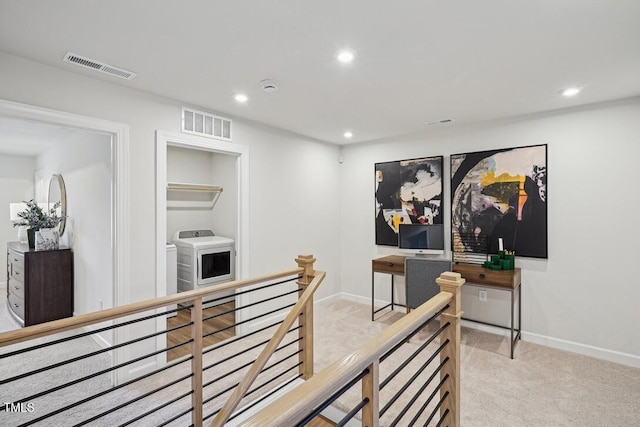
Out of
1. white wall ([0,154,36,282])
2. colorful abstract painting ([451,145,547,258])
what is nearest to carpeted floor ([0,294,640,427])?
colorful abstract painting ([451,145,547,258])

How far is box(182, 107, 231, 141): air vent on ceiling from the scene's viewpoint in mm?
3068

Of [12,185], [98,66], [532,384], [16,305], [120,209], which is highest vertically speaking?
[98,66]

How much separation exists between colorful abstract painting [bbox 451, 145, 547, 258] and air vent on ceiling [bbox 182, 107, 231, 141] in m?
2.68

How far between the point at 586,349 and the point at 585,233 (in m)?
1.14

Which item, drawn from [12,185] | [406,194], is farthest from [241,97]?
[12,185]

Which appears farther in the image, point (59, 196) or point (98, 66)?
point (59, 196)

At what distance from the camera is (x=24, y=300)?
12.1 ft

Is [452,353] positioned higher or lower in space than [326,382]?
lower

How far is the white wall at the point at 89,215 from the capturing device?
3176 millimetres

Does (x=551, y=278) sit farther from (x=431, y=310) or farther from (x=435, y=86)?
(x=431, y=310)

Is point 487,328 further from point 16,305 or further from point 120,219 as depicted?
point 16,305

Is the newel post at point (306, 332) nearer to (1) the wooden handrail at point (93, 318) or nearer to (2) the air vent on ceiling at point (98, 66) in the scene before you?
(1) the wooden handrail at point (93, 318)

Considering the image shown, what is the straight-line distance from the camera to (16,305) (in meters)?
4.01

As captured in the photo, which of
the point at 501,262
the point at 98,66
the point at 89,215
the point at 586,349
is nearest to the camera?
the point at 98,66
